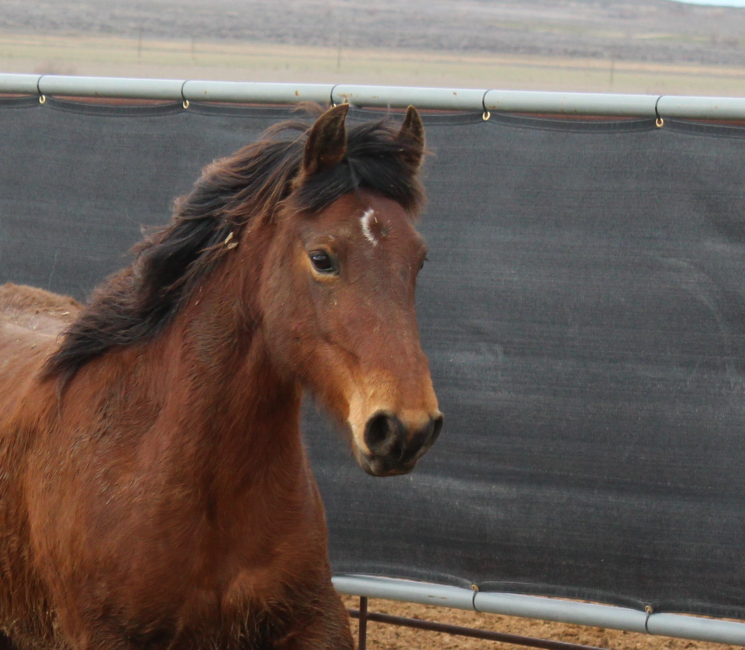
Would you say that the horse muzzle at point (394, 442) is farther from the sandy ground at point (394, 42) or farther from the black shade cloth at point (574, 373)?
the sandy ground at point (394, 42)

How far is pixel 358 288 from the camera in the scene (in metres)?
2.53

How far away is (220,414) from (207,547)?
394mm

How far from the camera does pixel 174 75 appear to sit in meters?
29.5

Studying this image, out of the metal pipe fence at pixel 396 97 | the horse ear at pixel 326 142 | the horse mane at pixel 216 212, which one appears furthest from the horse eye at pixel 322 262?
the metal pipe fence at pixel 396 97

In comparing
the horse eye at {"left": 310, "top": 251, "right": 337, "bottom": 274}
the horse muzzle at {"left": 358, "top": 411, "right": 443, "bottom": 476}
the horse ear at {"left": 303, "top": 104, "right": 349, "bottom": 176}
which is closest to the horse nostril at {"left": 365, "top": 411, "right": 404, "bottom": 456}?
the horse muzzle at {"left": 358, "top": 411, "right": 443, "bottom": 476}

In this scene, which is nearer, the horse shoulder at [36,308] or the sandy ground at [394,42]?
the horse shoulder at [36,308]

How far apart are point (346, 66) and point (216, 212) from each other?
34.2m

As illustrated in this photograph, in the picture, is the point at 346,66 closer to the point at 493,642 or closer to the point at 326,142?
the point at 493,642

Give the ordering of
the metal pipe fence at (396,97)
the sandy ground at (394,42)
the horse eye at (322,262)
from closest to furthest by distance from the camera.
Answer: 1. the horse eye at (322,262)
2. the metal pipe fence at (396,97)
3. the sandy ground at (394,42)

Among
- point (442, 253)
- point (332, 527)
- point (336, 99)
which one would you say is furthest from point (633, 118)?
point (332, 527)

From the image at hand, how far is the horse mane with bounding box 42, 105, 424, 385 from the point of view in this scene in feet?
8.93

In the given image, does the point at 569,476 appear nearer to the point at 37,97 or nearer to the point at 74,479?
the point at 74,479

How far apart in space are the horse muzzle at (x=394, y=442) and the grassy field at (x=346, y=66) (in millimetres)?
27921

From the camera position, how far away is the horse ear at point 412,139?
282cm
